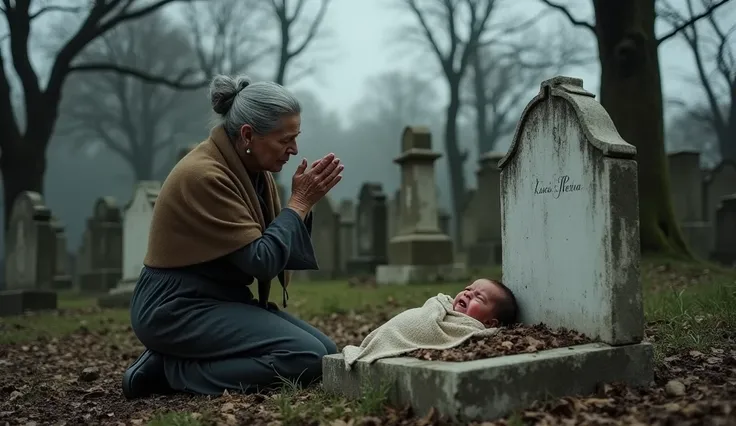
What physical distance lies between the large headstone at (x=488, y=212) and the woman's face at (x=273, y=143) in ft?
37.4

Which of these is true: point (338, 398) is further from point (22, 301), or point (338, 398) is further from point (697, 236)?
point (697, 236)

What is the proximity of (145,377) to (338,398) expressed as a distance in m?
1.31

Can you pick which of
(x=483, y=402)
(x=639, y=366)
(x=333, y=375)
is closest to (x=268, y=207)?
(x=333, y=375)

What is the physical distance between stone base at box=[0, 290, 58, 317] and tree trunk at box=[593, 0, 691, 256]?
9247 mm

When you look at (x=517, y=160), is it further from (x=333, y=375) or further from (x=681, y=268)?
(x=681, y=268)

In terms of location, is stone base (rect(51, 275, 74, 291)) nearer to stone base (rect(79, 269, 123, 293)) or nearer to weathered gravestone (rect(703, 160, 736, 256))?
stone base (rect(79, 269, 123, 293))

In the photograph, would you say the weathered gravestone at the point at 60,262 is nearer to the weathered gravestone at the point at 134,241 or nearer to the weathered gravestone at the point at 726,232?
the weathered gravestone at the point at 134,241

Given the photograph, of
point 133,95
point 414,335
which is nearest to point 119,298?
point 414,335

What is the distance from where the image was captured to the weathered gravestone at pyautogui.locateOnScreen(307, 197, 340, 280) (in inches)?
596

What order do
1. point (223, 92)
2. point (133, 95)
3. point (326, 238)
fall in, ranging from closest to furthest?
point (223, 92), point (326, 238), point (133, 95)

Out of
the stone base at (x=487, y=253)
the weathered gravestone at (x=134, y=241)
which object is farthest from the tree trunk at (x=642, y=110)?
the weathered gravestone at (x=134, y=241)

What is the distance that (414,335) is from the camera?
137 inches

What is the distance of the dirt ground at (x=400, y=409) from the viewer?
2768 millimetres

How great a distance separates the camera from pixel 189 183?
392 centimetres
